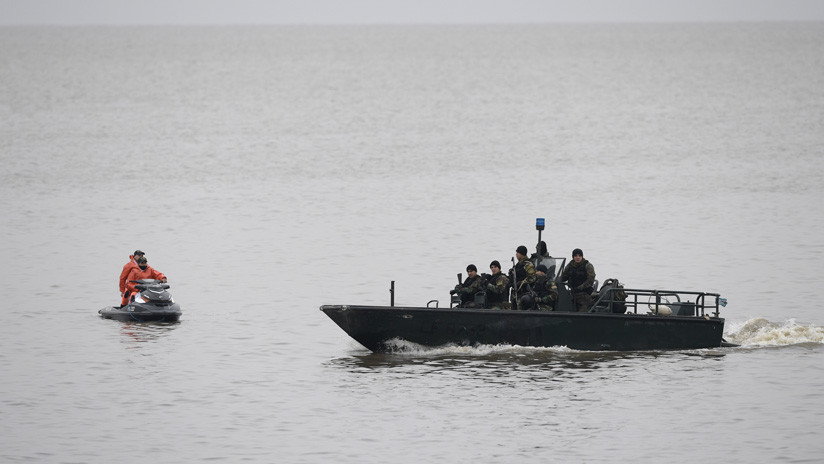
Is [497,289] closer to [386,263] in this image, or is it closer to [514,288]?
[514,288]

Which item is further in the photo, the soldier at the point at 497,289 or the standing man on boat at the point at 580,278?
the standing man on boat at the point at 580,278

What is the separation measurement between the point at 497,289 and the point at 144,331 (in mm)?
7638

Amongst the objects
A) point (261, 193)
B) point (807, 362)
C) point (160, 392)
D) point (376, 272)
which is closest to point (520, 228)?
point (376, 272)

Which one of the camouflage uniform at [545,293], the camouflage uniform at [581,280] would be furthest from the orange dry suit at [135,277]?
the camouflage uniform at [581,280]

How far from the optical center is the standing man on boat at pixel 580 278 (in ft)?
83.7

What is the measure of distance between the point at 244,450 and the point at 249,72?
130389 millimetres

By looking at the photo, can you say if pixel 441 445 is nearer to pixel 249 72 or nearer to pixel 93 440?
pixel 93 440

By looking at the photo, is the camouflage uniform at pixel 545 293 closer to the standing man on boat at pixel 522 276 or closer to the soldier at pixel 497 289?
the standing man on boat at pixel 522 276

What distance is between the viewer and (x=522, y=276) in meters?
25.4

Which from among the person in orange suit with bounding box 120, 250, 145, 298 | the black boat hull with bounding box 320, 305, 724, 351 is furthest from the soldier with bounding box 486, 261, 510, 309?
the person in orange suit with bounding box 120, 250, 145, 298

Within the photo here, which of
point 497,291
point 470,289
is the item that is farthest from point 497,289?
point 470,289

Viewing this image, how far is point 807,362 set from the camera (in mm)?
26266

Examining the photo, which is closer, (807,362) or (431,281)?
(807,362)

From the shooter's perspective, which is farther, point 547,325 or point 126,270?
point 126,270
